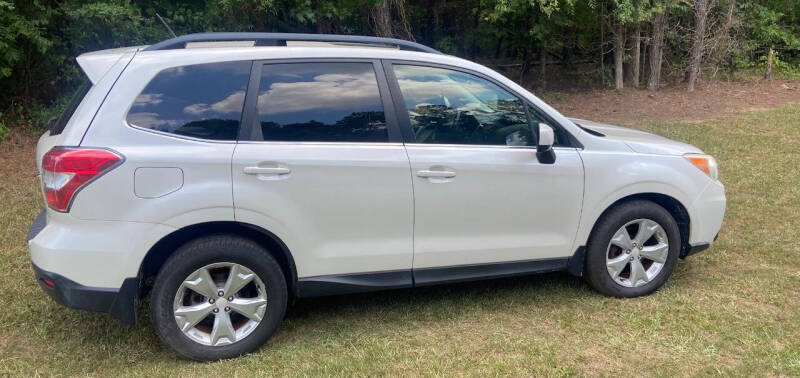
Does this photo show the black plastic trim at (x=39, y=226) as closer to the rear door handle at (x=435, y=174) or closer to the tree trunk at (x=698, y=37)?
the rear door handle at (x=435, y=174)

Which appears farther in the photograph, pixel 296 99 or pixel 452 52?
pixel 452 52

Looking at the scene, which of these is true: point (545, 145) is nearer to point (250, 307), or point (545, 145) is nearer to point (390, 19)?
point (250, 307)

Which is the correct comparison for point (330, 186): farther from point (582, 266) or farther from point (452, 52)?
point (452, 52)

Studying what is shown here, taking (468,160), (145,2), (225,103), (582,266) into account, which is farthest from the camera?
(145,2)

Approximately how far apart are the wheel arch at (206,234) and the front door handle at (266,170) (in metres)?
0.29

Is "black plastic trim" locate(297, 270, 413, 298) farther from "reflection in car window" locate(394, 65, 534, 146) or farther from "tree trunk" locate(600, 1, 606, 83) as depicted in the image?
"tree trunk" locate(600, 1, 606, 83)

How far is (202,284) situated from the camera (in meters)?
3.48

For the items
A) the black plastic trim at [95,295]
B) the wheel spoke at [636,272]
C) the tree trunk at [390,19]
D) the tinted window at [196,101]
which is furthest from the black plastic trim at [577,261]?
the tree trunk at [390,19]

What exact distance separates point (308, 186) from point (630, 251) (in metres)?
2.23

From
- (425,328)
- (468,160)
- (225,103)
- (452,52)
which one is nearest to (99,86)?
(225,103)

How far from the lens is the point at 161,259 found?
357cm

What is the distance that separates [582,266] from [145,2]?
8.10 metres

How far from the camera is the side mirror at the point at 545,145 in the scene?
3.87m

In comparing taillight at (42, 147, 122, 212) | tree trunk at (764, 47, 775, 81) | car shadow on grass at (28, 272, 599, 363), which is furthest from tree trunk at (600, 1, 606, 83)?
taillight at (42, 147, 122, 212)
